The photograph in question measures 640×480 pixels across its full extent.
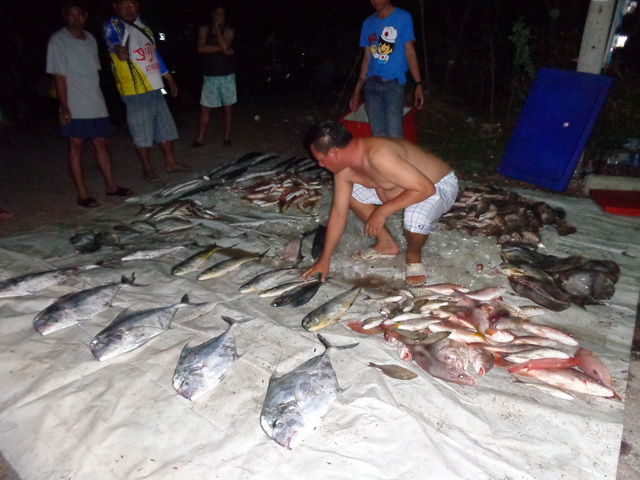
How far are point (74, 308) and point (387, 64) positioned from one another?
14.0 feet

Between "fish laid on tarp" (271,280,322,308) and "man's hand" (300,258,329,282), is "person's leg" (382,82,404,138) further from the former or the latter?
"fish laid on tarp" (271,280,322,308)

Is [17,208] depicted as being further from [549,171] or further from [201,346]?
[549,171]

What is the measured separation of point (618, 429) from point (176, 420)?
7.39 ft

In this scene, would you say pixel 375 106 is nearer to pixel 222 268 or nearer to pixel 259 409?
pixel 222 268

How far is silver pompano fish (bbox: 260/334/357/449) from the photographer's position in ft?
7.00

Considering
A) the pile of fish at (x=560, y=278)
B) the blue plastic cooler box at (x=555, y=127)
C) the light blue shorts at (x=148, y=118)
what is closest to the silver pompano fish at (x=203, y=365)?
the pile of fish at (x=560, y=278)

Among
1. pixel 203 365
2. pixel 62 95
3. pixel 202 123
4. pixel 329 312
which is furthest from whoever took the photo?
pixel 202 123

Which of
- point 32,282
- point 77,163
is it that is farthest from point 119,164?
point 32,282

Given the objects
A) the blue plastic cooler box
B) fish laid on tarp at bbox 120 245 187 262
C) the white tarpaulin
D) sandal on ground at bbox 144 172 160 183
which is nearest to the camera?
the white tarpaulin

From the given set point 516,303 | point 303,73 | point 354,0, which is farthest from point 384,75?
point 354,0

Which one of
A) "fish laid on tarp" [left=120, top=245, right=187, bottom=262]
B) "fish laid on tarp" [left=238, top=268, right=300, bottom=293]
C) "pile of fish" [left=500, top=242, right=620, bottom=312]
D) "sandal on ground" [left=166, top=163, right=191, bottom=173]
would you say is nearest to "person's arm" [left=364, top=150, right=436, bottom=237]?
"fish laid on tarp" [left=238, top=268, right=300, bottom=293]

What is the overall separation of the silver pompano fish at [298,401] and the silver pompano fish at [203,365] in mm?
325

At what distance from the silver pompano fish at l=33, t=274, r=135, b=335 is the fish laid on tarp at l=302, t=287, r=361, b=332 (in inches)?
59.0

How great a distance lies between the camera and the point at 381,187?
3719 millimetres
